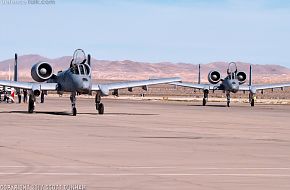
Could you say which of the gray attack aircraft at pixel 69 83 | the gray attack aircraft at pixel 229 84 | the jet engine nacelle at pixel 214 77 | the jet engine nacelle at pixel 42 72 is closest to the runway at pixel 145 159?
the gray attack aircraft at pixel 69 83

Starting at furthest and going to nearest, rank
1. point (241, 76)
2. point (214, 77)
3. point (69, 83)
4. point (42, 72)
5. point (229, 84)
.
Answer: point (241, 76) < point (214, 77) < point (229, 84) < point (42, 72) < point (69, 83)

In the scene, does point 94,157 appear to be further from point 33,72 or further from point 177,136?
point 33,72

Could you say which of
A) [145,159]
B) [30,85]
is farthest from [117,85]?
[145,159]

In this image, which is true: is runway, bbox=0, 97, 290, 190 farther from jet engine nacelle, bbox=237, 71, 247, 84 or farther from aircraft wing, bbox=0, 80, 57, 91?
jet engine nacelle, bbox=237, 71, 247, 84

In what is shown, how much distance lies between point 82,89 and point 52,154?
79.5 ft

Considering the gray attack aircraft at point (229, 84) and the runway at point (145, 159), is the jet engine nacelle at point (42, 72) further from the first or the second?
the gray attack aircraft at point (229, 84)

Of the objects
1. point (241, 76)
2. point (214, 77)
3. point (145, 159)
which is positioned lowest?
point (145, 159)

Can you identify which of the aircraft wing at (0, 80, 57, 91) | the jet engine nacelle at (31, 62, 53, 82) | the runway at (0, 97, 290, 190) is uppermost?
the jet engine nacelle at (31, 62, 53, 82)

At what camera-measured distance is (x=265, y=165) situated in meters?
15.2

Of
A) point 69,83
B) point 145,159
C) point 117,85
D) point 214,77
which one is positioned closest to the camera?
point 145,159

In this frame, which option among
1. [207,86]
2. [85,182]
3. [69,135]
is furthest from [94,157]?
[207,86]

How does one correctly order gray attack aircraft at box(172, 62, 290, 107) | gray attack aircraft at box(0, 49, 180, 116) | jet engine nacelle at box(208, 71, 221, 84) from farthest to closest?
jet engine nacelle at box(208, 71, 221, 84) → gray attack aircraft at box(172, 62, 290, 107) → gray attack aircraft at box(0, 49, 180, 116)

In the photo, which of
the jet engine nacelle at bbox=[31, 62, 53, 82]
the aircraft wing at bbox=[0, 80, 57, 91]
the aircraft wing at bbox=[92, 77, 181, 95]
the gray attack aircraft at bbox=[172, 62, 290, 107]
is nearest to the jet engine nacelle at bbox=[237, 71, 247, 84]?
the gray attack aircraft at bbox=[172, 62, 290, 107]

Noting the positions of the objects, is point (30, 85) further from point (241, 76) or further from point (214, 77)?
point (241, 76)
